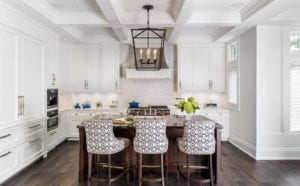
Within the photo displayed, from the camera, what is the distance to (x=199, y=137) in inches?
127

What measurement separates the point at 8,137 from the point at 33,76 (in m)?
1.33

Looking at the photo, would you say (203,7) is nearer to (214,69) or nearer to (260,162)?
(214,69)

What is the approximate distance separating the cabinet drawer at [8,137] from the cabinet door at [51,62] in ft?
5.18

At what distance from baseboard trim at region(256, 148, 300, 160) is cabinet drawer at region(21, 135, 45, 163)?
4.64 meters

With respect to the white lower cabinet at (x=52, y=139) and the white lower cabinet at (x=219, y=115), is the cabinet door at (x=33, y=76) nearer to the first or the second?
the white lower cabinet at (x=52, y=139)

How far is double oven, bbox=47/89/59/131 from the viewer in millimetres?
5121

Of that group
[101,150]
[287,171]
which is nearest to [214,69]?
→ [287,171]

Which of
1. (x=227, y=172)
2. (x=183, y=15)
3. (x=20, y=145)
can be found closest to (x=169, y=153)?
(x=227, y=172)

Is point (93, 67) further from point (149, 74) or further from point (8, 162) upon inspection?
point (8, 162)

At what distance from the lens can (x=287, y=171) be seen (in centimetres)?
404

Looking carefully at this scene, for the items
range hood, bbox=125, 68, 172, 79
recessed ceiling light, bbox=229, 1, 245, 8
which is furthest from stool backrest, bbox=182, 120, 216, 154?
range hood, bbox=125, 68, 172, 79

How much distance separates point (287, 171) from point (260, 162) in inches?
22.1

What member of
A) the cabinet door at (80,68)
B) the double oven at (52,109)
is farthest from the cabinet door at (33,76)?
the cabinet door at (80,68)

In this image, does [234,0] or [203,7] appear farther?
[203,7]
